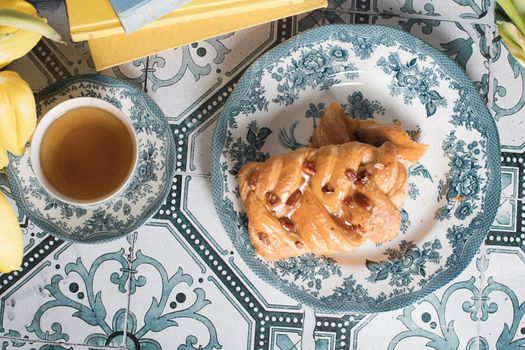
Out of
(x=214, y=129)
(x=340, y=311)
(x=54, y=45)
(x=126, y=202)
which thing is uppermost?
(x=54, y=45)

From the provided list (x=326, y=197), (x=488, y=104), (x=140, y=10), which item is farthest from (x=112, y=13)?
(x=488, y=104)

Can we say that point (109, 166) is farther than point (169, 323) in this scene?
No

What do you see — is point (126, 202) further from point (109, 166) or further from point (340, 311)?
point (340, 311)

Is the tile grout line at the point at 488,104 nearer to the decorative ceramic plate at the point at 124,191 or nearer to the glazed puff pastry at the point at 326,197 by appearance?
the glazed puff pastry at the point at 326,197

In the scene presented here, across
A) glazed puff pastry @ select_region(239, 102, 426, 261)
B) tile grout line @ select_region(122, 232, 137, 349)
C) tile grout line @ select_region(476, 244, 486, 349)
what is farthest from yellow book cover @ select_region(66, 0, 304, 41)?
tile grout line @ select_region(476, 244, 486, 349)

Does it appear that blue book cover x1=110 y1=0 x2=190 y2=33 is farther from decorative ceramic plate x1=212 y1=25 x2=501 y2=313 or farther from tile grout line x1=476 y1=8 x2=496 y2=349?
tile grout line x1=476 y1=8 x2=496 y2=349

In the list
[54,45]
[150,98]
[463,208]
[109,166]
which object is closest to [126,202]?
[109,166]

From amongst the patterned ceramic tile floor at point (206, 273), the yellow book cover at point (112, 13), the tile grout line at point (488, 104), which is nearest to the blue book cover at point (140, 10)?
the yellow book cover at point (112, 13)

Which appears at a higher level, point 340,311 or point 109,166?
point 109,166
